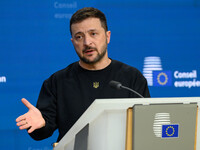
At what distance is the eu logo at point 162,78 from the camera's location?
3.37 metres

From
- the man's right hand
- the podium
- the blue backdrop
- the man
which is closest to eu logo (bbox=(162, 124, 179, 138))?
the podium

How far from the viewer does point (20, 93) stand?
10.5 feet

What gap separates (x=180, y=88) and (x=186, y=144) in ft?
7.91

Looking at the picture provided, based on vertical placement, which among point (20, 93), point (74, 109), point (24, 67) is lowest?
point (74, 109)

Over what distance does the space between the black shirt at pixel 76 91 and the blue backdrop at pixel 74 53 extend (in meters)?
1.10

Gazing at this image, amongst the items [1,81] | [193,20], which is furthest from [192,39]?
[1,81]

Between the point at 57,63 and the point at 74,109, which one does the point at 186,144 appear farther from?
the point at 57,63

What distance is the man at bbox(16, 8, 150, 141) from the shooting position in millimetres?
2041

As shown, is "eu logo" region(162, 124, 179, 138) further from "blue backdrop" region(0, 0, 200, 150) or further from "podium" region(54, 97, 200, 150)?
"blue backdrop" region(0, 0, 200, 150)

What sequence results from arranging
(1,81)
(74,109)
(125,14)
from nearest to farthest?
(74,109)
(1,81)
(125,14)

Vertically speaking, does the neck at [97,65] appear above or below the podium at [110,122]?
above

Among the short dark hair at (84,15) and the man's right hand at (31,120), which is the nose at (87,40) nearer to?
the short dark hair at (84,15)

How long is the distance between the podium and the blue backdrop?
7.02 feet

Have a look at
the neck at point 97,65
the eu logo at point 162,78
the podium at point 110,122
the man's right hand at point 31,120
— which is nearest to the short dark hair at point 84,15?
the neck at point 97,65
